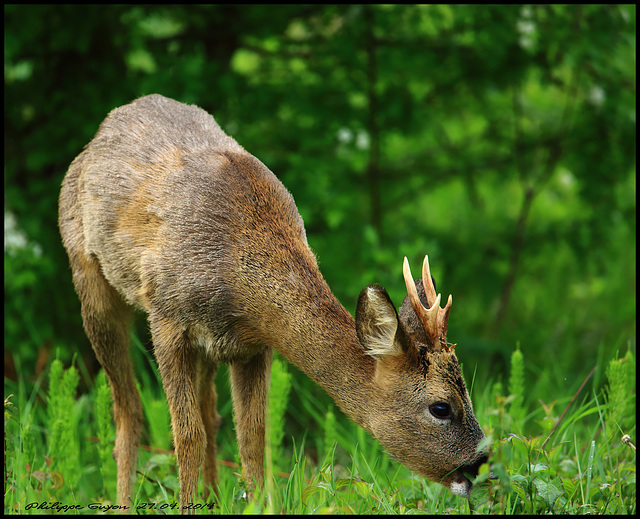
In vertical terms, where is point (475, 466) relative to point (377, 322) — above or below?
below

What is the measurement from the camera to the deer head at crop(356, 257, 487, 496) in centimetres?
350

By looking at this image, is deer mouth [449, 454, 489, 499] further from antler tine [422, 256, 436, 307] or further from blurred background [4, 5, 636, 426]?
blurred background [4, 5, 636, 426]

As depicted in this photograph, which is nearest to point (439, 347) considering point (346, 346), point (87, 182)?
point (346, 346)

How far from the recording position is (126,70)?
267 inches

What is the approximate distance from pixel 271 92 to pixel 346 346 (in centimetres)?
348

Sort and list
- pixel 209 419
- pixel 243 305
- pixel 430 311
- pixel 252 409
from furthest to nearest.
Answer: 1. pixel 209 419
2. pixel 252 409
3. pixel 243 305
4. pixel 430 311

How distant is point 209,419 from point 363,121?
3220 mm

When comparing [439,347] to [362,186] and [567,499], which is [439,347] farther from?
[362,186]

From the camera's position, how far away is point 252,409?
13.3 ft

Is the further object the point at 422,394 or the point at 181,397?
the point at 181,397

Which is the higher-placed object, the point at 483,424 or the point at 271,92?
the point at 271,92

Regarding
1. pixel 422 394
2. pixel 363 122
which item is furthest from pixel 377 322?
pixel 363 122

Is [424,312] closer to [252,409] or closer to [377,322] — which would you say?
[377,322]

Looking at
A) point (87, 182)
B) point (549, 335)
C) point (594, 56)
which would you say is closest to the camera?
point (87, 182)
